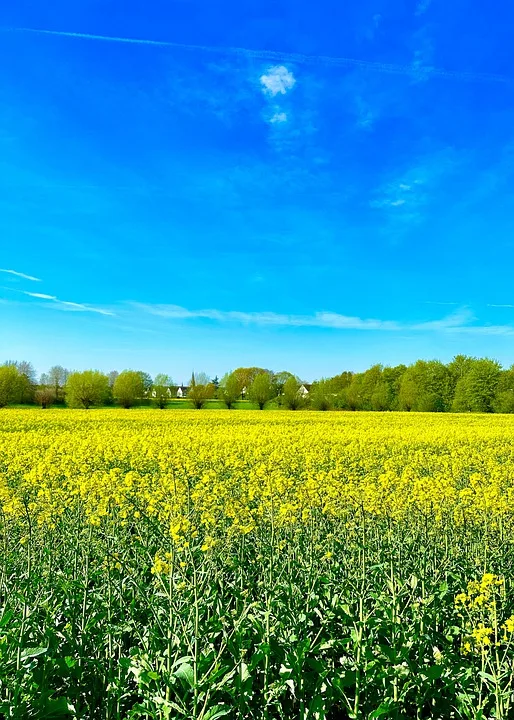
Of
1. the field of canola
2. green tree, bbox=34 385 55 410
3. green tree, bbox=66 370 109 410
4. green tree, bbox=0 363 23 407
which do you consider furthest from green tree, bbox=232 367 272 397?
the field of canola

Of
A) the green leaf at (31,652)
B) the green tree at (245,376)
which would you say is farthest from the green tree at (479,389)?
the green leaf at (31,652)

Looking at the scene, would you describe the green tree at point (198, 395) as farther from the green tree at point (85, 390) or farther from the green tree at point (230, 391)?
the green tree at point (85, 390)

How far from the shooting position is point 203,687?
331 cm

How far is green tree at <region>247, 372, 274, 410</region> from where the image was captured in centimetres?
7175

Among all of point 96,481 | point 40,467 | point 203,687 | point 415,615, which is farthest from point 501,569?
point 40,467

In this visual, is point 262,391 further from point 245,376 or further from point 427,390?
point 427,390

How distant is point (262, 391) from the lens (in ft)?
235

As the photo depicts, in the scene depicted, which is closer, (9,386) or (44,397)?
(9,386)

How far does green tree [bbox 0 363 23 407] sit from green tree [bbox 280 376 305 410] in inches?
1494

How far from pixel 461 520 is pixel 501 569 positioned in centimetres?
102

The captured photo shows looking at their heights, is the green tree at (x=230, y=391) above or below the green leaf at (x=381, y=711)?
above

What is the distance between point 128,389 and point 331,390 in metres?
33.3

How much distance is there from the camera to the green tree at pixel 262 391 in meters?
71.8

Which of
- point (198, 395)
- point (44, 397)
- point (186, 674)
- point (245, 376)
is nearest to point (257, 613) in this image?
point (186, 674)
